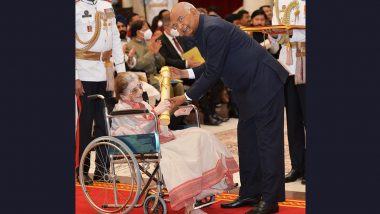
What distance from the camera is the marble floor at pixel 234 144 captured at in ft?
17.1

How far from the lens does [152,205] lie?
14.5ft

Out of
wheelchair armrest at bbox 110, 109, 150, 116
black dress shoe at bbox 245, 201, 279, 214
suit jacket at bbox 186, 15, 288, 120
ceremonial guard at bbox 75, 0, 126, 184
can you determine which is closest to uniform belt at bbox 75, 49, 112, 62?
ceremonial guard at bbox 75, 0, 126, 184

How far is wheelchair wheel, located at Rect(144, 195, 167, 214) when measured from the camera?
4.26m

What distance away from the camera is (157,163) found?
169 inches

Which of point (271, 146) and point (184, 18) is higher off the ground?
point (184, 18)

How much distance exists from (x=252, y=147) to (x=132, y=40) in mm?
3582

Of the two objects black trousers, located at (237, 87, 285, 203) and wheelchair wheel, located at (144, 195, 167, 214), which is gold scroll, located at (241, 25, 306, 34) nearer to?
black trousers, located at (237, 87, 285, 203)

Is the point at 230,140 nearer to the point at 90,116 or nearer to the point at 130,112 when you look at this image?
the point at 90,116

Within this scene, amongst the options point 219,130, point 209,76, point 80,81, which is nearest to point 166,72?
point 209,76

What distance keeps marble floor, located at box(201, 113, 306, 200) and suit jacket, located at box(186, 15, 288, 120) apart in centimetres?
101

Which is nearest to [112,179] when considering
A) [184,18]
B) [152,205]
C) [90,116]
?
[152,205]

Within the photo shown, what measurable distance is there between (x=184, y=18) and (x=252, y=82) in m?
0.59

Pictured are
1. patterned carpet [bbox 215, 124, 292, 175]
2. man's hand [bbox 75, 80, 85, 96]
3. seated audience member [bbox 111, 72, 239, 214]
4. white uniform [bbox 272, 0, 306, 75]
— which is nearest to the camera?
seated audience member [bbox 111, 72, 239, 214]

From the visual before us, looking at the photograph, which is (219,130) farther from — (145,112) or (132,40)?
(145,112)
